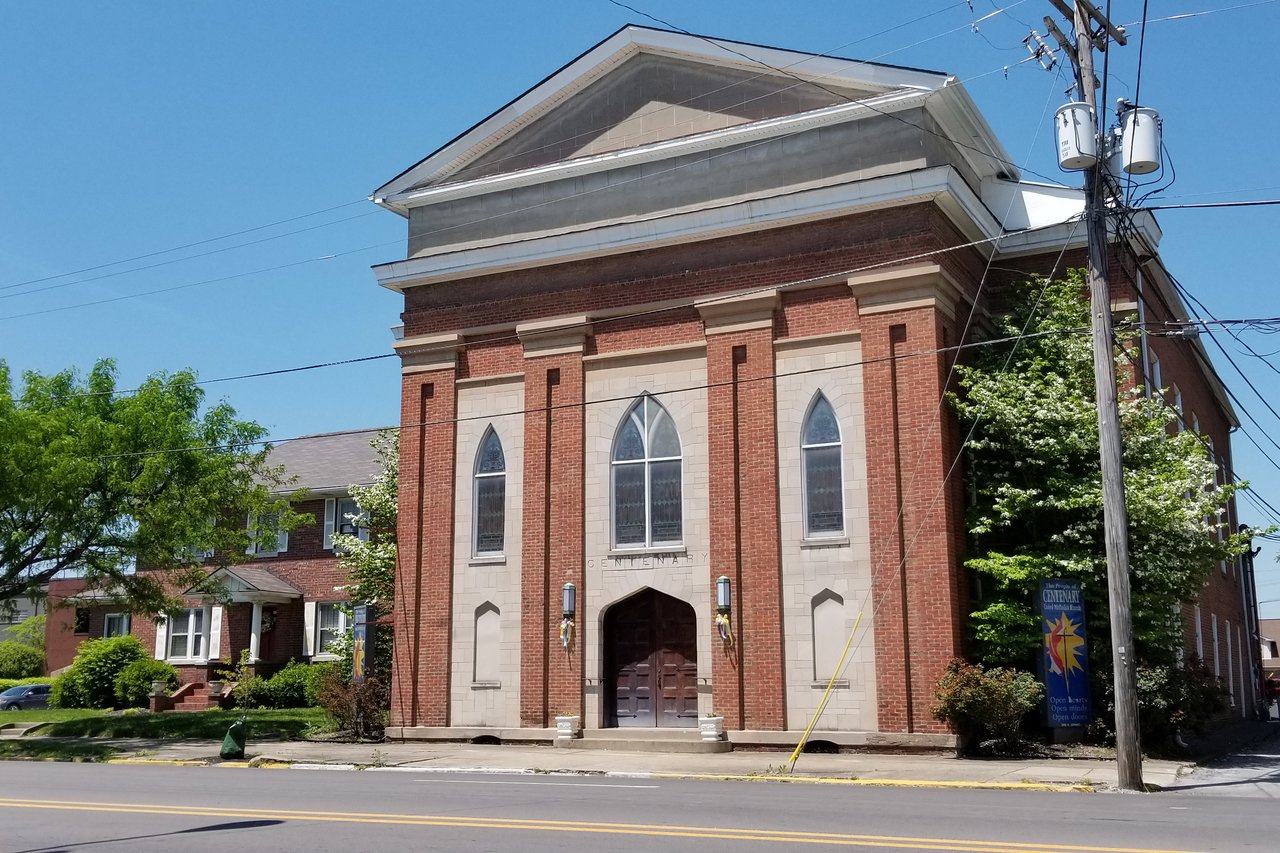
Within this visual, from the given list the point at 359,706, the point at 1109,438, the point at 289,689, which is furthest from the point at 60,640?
the point at 1109,438

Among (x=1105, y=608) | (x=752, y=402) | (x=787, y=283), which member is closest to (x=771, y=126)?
(x=787, y=283)

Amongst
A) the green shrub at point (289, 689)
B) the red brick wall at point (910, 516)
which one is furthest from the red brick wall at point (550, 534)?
the green shrub at point (289, 689)

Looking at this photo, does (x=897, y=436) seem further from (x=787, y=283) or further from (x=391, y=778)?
(x=391, y=778)

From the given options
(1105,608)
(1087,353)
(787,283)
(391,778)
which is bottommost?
(391,778)

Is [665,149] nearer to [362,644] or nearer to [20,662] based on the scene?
[362,644]

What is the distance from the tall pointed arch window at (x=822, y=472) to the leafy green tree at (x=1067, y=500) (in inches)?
93.1

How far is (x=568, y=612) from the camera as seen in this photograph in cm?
2375

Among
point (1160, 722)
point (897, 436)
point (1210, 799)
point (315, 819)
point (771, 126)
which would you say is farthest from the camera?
point (771, 126)

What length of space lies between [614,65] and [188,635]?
26.2 m

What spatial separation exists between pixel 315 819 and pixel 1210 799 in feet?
34.1

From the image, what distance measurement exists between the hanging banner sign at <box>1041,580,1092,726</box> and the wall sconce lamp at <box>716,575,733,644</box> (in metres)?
5.50

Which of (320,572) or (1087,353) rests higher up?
(1087,353)

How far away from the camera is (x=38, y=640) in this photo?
2307 inches

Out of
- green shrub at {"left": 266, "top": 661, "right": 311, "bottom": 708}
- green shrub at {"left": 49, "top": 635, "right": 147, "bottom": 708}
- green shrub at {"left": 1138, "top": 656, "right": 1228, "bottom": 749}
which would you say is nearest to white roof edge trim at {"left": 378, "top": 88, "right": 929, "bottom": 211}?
green shrub at {"left": 1138, "top": 656, "right": 1228, "bottom": 749}
